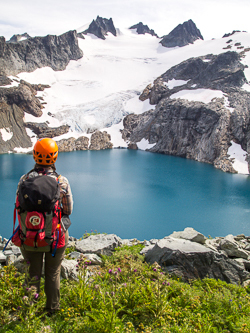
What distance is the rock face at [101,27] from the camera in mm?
118000

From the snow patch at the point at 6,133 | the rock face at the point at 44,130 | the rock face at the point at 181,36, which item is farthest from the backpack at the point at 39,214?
the rock face at the point at 181,36

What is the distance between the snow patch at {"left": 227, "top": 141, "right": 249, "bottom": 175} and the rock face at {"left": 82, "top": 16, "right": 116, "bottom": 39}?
98982 millimetres

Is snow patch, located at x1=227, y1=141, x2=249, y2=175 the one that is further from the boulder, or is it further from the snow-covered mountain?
the boulder

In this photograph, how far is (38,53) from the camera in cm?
8069

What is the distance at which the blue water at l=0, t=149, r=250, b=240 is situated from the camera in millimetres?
16203

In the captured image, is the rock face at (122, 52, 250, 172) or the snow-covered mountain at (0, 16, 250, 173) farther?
the snow-covered mountain at (0, 16, 250, 173)

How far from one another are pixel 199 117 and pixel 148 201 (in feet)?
117

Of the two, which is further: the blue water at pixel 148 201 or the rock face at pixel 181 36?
the rock face at pixel 181 36

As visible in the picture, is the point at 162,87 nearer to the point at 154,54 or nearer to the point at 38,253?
the point at 154,54

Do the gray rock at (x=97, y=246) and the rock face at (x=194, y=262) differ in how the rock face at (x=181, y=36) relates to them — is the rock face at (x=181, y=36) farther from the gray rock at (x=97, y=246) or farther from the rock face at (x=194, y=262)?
Answer: the rock face at (x=194, y=262)

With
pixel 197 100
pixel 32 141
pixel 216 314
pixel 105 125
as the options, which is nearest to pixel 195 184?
pixel 216 314

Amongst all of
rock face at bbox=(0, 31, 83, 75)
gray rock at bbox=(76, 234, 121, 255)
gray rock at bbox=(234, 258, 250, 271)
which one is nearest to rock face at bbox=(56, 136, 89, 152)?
rock face at bbox=(0, 31, 83, 75)

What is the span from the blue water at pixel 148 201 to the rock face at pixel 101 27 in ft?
346

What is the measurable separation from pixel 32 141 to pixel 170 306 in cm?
5498
